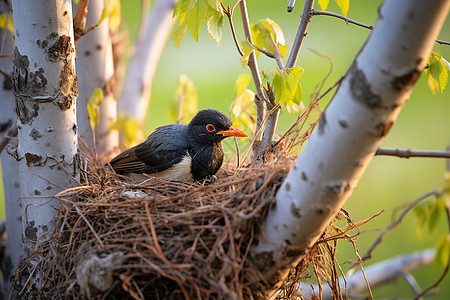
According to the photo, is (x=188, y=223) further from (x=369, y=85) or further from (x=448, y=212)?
(x=448, y=212)

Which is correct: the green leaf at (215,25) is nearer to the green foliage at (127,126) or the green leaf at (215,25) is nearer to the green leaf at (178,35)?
the green leaf at (178,35)

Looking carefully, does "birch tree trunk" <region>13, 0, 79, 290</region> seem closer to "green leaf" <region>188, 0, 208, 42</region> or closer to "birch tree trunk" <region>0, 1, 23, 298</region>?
"green leaf" <region>188, 0, 208, 42</region>

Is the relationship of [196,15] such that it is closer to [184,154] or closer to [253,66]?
[253,66]

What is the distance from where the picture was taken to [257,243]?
1.93 metres

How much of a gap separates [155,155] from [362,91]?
2094 mm

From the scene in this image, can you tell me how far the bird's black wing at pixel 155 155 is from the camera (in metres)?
3.32

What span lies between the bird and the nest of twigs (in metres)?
0.87

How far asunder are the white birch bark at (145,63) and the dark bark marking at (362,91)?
3.77m

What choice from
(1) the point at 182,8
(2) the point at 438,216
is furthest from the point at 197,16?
(2) the point at 438,216

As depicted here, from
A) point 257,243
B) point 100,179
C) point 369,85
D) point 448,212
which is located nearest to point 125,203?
point 100,179

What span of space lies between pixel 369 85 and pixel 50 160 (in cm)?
169

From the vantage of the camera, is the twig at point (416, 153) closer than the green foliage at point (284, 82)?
Yes

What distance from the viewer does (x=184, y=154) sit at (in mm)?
3352

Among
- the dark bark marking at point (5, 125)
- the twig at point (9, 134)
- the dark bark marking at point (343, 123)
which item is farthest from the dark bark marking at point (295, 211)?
the dark bark marking at point (5, 125)
